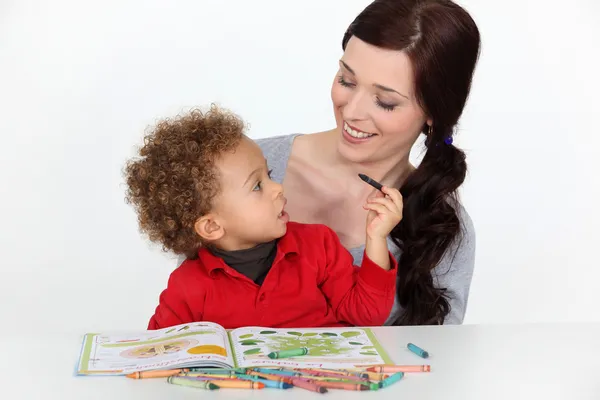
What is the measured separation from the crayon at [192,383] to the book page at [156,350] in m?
0.04

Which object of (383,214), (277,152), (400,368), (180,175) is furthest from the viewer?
(277,152)

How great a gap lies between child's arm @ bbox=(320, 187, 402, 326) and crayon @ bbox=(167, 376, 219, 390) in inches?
26.8

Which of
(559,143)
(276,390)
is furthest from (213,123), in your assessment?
(559,143)

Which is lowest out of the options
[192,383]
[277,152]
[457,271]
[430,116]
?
[457,271]

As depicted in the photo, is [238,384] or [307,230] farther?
[307,230]

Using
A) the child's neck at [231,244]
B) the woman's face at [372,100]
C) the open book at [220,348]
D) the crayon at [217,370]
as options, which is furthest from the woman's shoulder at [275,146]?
the crayon at [217,370]

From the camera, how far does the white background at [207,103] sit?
4.62 meters

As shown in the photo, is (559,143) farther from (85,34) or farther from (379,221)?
(379,221)

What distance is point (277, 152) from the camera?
2.88 m

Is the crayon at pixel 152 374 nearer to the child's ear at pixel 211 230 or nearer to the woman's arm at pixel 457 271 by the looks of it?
the child's ear at pixel 211 230

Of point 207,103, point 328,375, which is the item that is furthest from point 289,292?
point 207,103

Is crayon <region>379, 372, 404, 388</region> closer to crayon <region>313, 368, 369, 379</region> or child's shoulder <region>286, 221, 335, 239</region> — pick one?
crayon <region>313, 368, 369, 379</region>

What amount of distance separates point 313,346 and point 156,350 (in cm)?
30

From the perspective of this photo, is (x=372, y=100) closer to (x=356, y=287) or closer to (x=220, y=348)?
(x=356, y=287)
